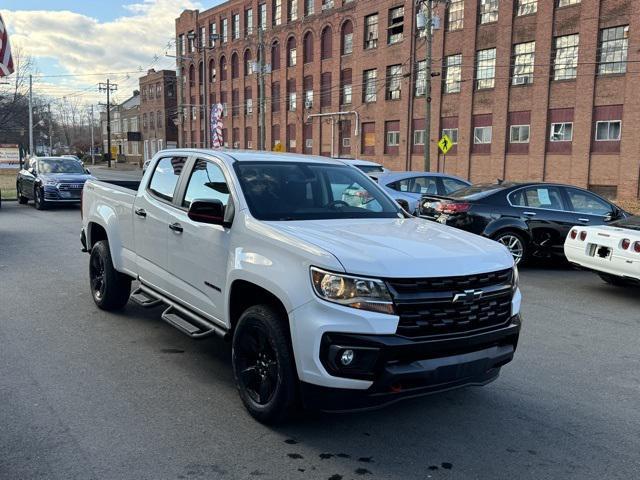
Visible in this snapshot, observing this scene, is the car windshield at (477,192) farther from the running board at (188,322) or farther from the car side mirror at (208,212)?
the car side mirror at (208,212)

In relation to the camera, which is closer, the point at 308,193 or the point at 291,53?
the point at 308,193

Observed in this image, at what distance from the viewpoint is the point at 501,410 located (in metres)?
4.41

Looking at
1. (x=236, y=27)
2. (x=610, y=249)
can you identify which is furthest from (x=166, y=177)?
(x=236, y=27)

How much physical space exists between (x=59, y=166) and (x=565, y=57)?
25869 millimetres

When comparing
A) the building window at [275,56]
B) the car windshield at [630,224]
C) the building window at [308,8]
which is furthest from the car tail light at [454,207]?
the building window at [275,56]

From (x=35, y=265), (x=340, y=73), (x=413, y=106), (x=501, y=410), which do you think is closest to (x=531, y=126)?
(x=413, y=106)

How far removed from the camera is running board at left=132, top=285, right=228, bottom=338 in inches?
183

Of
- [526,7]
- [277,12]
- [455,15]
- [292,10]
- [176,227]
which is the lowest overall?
[176,227]

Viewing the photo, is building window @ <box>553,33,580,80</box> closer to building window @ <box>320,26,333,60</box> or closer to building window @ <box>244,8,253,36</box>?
building window @ <box>320,26,333,60</box>

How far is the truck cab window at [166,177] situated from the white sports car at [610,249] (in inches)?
228

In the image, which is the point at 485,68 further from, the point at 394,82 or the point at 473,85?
the point at 394,82

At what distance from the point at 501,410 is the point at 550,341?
2.06 metres

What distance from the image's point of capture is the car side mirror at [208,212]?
14.1ft

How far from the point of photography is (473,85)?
36156mm
